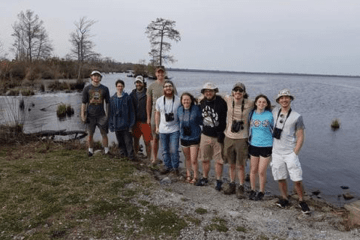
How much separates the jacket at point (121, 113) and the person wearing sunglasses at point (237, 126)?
2723 mm

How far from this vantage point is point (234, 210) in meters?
5.17

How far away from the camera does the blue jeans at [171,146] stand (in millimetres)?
6340

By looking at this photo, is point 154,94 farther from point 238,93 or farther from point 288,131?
point 288,131

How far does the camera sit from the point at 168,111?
624 cm

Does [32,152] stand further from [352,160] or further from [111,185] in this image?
[352,160]

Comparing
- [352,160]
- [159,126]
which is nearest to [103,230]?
[159,126]

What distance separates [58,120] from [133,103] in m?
10.5

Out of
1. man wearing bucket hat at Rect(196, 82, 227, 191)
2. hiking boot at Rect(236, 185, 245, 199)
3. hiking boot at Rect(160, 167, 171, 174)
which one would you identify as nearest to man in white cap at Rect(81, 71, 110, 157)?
hiking boot at Rect(160, 167, 171, 174)

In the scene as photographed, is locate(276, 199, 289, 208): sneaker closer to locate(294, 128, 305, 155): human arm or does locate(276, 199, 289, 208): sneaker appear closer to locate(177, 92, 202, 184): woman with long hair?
locate(294, 128, 305, 155): human arm

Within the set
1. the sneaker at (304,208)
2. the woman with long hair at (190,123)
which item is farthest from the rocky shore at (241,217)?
the woman with long hair at (190,123)

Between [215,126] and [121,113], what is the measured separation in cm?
266

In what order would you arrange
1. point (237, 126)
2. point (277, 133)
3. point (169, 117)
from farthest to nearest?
point (169, 117)
point (237, 126)
point (277, 133)

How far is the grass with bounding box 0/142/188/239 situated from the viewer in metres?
4.20

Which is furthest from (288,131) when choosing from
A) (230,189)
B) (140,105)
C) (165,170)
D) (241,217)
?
(140,105)
